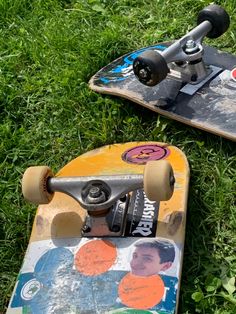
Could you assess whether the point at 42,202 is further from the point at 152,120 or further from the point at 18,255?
the point at 152,120

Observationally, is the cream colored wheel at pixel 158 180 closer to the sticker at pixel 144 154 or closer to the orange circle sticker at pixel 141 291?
the orange circle sticker at pixel 141 291

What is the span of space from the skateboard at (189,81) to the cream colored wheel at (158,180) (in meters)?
0.53

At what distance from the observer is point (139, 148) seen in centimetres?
281

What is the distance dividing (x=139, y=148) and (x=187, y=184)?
1.03 ft

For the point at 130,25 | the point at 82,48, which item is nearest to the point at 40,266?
the point at 82,48

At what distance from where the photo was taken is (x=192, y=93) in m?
2.95

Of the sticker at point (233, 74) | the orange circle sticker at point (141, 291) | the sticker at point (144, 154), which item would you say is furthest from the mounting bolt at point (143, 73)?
the orange circle sticker at point (141, 291)

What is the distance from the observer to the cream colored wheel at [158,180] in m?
2.25

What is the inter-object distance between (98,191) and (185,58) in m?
0.86

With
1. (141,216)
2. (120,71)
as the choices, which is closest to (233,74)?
(120,71)

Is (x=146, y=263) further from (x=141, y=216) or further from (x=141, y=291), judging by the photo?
(x=141, y=216)

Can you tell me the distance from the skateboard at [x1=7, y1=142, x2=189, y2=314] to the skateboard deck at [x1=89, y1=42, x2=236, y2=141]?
28 centimetres

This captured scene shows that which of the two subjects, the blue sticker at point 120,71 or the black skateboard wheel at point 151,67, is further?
the blue sticker at point 120,71

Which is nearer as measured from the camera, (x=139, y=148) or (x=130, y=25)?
(x=139, y=148)
